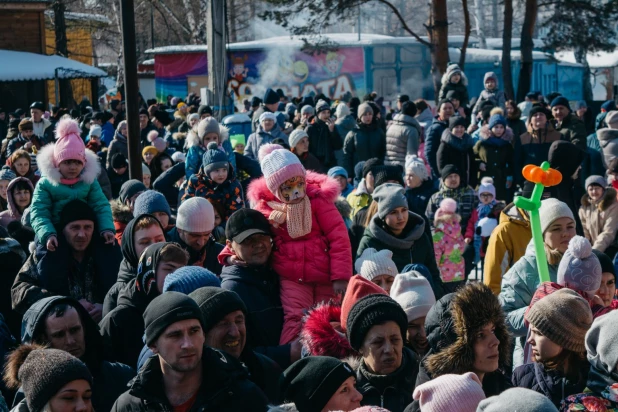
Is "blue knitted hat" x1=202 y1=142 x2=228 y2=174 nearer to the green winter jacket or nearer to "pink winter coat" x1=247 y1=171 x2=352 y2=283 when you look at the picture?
"pink winter coat" x1=247 y1=171 x2=352 y2=283

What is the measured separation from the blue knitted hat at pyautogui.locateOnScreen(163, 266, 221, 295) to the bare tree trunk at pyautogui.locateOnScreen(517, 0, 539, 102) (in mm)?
22126

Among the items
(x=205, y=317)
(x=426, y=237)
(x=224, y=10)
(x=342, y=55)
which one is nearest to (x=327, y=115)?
(x=224, y=10)

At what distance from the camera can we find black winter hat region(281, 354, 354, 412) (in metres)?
4.07

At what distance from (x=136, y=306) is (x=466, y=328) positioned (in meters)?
1.78

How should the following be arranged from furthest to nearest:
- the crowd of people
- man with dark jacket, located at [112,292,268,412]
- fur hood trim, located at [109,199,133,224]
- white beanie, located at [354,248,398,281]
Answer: fur hood trim, located at [109,199,133,224] < white beanie, located at [354,248,398,281] < the crowd of people < man with dark jacket, located at [112,292,268,412]

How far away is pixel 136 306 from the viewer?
5.34m

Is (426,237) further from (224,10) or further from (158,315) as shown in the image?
(224,10)

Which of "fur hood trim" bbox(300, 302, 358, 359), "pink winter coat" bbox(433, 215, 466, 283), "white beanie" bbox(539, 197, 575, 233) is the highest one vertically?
"white beanie" bbox(539, 197, 575, 233)

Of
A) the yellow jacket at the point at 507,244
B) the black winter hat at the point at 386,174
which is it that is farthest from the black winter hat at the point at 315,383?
the black winter hat at the point at 386,174

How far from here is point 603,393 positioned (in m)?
4.00

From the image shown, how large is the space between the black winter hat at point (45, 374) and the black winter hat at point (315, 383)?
860mm

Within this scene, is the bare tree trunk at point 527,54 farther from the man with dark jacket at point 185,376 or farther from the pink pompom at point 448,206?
the man with dark jacket at point 185,376

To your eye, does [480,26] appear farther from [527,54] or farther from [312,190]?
[312,190]

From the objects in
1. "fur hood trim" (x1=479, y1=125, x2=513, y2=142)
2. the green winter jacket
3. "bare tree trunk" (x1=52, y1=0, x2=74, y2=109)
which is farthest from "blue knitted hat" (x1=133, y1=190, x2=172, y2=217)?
"bare tree trunk" (x1=52, y1=0, x2=74, y2=109)
